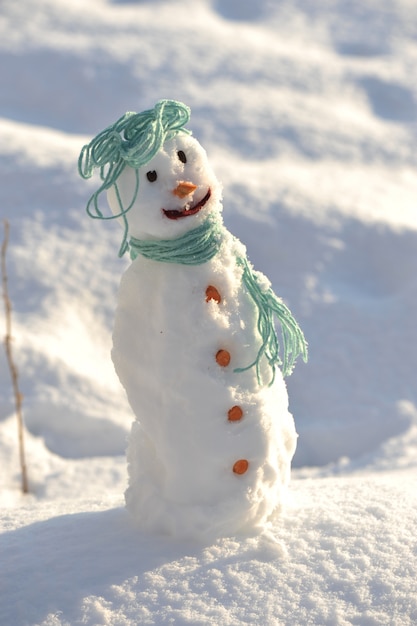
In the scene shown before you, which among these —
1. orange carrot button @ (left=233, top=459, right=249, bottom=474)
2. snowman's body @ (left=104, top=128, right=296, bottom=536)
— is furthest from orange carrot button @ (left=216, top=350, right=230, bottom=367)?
orange carrot button @ (left=233, top=459, right=249, bottom=474)

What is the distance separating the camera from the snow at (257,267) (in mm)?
1897

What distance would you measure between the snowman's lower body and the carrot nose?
1.43ft

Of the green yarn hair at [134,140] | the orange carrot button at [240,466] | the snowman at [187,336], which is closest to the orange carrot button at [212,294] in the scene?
the snowman at [187,336]

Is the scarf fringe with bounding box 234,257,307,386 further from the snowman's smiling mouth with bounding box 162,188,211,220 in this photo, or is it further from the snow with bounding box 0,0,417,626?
the snow with bounding box 0,0,417,626

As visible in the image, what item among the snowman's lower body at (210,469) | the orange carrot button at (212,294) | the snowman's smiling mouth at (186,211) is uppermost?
the snowman's smiling mouth at (186,211)

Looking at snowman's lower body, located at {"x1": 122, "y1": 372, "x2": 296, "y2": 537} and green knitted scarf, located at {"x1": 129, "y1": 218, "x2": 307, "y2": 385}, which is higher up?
green knitted scarf, located at {"x1": 129, "y1": 218, "x2": 307, "y2": 385}

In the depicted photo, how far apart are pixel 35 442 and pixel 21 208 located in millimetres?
1338

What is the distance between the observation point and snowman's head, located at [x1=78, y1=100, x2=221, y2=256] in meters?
1.90

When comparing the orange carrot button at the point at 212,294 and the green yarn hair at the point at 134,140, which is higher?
the green yarn hair at the point at 134,140

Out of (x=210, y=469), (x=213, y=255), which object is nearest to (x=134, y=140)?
(x=213, y=255)

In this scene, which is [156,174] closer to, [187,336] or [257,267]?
[187,336]

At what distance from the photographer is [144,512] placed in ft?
6.72

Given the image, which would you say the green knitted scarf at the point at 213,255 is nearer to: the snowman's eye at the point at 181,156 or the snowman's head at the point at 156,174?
the snowman's head at the point at 156,174

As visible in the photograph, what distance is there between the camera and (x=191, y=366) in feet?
6.28
